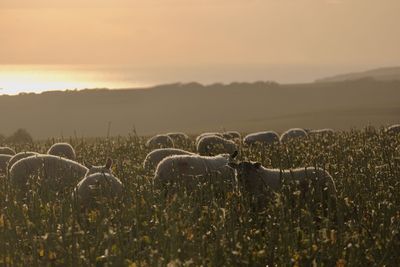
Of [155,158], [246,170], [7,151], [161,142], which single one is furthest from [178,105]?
[246,170]

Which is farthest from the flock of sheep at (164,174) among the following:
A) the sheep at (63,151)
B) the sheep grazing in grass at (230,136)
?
the sheep grazing in grass at (230,136)

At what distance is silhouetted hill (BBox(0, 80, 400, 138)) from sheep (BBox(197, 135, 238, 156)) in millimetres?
68242

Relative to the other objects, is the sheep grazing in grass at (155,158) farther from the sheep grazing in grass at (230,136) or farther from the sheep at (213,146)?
the sheep grazing in grass at (230,136)

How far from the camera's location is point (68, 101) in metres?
123

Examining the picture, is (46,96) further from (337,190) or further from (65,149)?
(337,190)

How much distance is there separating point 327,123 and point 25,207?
6849cm

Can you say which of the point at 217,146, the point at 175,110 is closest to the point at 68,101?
the point at 175,110

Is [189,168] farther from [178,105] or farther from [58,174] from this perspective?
[178,105]

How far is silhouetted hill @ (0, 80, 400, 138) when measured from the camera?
103700 mm

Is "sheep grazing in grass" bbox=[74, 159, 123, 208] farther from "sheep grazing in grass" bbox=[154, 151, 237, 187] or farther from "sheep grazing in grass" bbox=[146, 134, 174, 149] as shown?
"sheep grazing in grass" bbox=[146, 134, 174, 149]

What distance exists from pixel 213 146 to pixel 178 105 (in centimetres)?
10347

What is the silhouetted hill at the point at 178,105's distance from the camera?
340ft

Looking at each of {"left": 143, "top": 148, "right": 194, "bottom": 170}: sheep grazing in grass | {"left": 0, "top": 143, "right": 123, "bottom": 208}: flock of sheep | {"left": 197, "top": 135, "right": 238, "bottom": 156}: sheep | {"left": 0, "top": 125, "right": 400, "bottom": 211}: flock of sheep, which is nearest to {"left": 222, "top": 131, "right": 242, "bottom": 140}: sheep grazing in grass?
{"left": 197, "top": 135, "right": 238, "bottom": 156}: sheep

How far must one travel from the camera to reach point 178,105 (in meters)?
126
